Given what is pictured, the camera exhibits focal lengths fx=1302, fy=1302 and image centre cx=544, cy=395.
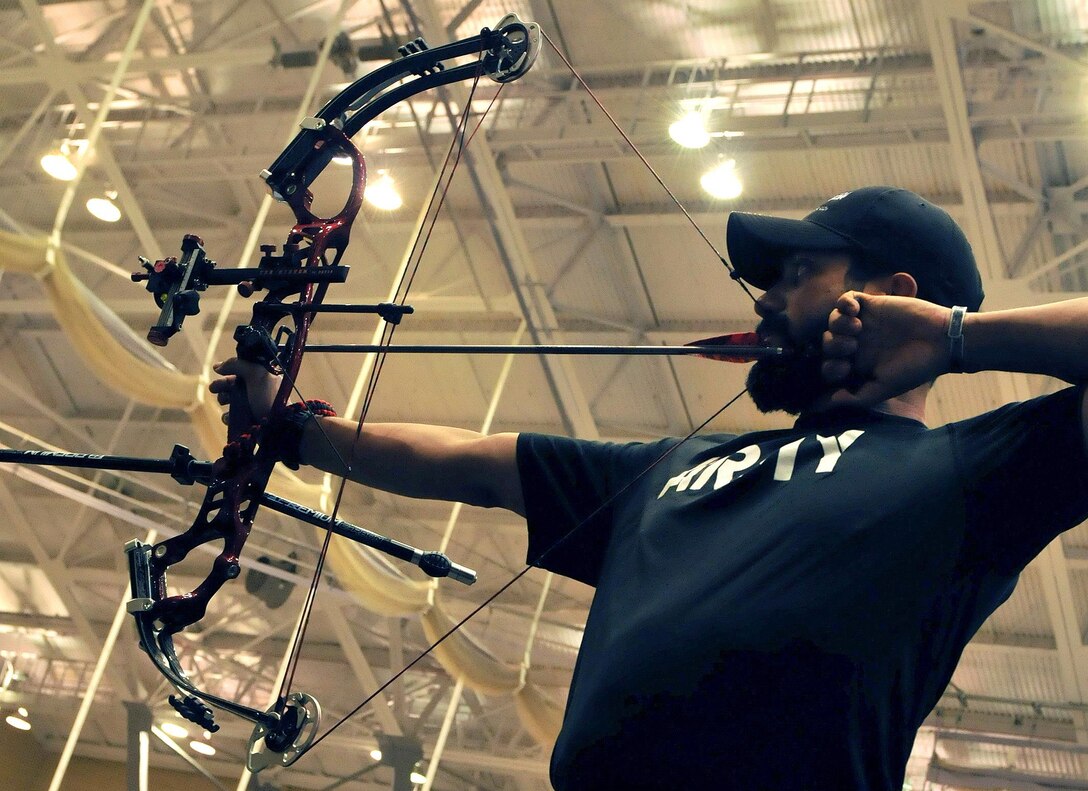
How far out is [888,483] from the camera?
4.01 ft

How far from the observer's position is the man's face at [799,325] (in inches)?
55.8

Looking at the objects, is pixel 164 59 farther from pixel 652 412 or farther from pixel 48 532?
pixel 48 532

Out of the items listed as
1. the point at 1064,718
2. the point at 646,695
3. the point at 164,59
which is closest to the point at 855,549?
the point at 646,695

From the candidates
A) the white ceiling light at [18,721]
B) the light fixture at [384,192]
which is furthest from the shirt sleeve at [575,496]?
the white ceiling light at [18,721]

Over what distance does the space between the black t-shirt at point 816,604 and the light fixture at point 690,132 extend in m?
6.25

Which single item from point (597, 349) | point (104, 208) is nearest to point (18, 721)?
point (104, 208)

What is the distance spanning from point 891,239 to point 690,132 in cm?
612

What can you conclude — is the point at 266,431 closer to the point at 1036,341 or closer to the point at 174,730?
the point at 1036,341

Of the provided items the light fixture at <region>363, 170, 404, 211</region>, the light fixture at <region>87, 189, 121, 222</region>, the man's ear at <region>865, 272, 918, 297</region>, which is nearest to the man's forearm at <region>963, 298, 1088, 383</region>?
the man's ear at <region>865, 272, 918, 297</region>

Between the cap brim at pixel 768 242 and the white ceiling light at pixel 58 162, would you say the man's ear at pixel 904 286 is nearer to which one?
the cap brim at pixel 768 242

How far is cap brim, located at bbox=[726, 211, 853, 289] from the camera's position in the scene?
1.45 meters

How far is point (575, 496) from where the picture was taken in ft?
5.05

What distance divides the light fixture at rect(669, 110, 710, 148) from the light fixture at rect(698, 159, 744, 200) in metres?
0.41

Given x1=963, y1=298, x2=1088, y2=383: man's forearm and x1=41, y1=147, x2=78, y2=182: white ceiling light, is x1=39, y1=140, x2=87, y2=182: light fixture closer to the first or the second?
x1=41, y1=147, x2=78, y2=182: white ceiling light
